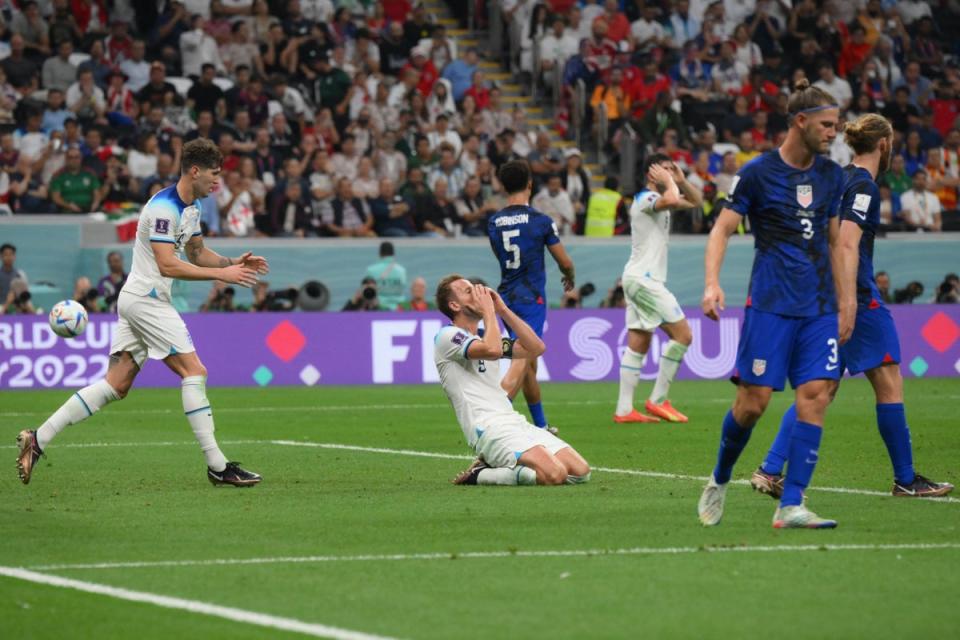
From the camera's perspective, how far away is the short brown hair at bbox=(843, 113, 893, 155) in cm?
998

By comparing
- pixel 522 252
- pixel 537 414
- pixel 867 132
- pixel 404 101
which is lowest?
pixel 537 414

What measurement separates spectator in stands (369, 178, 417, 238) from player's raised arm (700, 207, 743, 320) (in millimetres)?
18668

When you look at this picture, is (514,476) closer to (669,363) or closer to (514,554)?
(514,554)

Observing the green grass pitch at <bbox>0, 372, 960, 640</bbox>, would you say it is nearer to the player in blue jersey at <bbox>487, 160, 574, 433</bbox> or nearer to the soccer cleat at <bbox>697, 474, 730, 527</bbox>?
the soccer cleat at <bbox>697, 474, 730, 527</bbox>

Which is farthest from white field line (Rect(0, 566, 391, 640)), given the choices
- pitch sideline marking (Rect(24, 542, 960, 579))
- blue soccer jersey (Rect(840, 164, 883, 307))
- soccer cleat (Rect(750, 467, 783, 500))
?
blue soccer jersey (Rect(840, 164, 883, 307))

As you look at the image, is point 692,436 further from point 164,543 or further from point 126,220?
point 126,220

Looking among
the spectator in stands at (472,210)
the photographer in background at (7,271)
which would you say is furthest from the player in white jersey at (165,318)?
the spectator in stands at (472,210)

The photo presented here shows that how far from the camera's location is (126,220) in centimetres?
2539

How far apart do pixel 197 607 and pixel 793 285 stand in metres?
3.60

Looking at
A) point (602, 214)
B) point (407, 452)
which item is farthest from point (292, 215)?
point (407, 452)

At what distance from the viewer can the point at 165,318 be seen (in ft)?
36.6

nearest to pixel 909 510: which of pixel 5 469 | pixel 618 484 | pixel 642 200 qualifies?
pixel 618 484

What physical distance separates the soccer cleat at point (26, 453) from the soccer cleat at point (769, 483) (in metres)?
4.89

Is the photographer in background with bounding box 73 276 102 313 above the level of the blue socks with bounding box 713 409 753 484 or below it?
below
